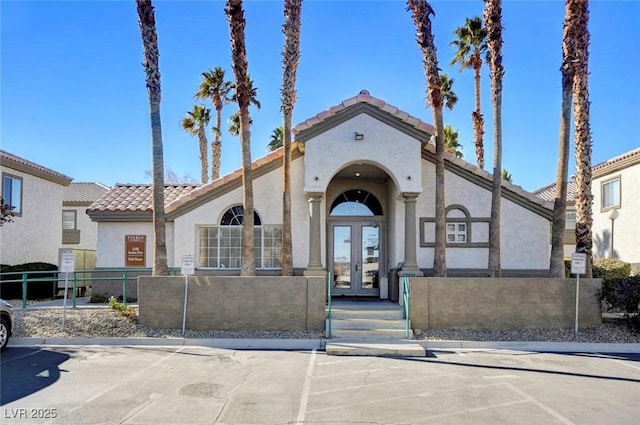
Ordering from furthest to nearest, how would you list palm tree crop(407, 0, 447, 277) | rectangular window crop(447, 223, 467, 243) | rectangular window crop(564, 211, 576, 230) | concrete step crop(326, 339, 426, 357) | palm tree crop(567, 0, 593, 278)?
rectangular window crop(564, 211, 576, 230) → rectangular window crop(447, 223, 467, 243) → palm tree crop(407, 0, 447, 277) → palm tree crop(567, 0, 593, 278) → concrete step crop(326, 339, 426, 357)

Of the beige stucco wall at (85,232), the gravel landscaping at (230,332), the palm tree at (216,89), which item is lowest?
the gravel landscaping at (230,332)

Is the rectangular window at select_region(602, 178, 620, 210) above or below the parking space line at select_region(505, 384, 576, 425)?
above

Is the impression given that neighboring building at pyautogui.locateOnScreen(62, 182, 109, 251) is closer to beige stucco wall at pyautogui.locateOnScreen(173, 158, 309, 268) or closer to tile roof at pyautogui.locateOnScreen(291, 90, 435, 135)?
beige stucco wall at pyautogui.locateOnScreen(173, 158, 309, 268)

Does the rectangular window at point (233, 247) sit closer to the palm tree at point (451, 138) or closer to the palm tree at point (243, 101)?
the palm tree at point (243, 101)

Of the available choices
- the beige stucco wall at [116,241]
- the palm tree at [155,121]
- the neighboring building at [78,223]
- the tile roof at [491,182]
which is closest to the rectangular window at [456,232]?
the tile roof at [491,182]

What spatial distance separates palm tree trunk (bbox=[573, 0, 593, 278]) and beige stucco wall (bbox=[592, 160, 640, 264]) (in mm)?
10019

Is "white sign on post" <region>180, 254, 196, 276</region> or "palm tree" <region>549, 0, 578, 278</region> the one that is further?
"palm tree" <region>549, 0, 578, 278</region>

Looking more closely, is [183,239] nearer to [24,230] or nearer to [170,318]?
[170,318]

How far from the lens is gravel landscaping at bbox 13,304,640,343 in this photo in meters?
11.5

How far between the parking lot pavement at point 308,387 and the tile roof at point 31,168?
13687 millimetres

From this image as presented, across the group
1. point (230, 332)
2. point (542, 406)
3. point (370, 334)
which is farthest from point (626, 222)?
point (230, 332)

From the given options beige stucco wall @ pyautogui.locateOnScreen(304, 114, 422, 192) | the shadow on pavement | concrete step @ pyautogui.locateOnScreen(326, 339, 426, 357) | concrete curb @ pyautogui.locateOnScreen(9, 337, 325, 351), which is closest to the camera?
the shadow on pavement

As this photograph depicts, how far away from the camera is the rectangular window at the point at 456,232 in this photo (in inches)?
617

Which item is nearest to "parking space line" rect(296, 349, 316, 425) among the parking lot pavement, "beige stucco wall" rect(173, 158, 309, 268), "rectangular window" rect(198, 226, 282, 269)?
the parking lot pavement
